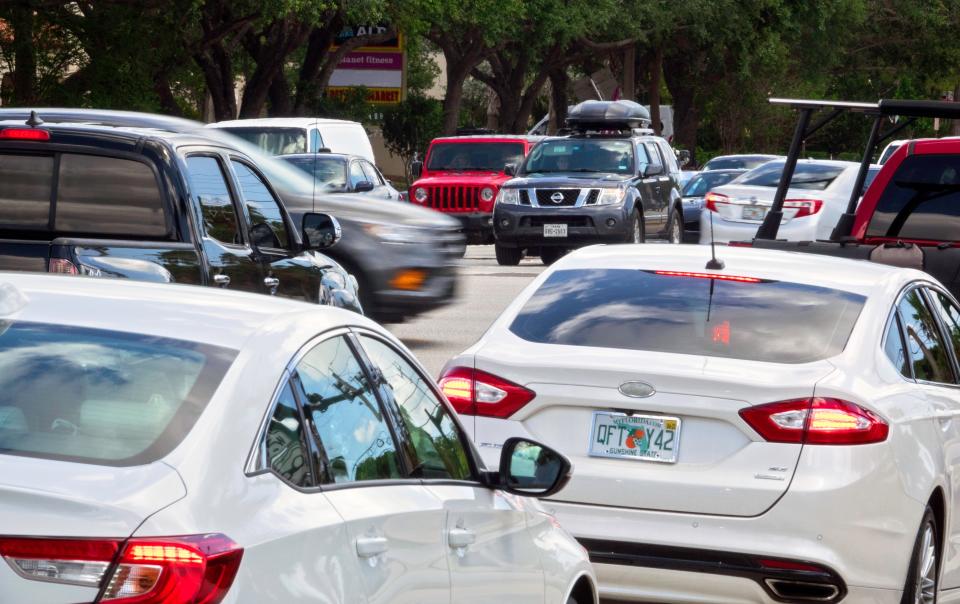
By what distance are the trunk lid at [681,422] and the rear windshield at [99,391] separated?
2.73 m

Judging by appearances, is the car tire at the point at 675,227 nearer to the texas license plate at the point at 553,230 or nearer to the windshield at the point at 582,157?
the windshield at the point at 582,157

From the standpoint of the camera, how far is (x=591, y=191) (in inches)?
941

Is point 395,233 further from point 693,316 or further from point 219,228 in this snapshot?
point 693,316

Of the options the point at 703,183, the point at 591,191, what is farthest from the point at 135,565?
the point at 703,183

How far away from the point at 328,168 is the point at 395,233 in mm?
7527

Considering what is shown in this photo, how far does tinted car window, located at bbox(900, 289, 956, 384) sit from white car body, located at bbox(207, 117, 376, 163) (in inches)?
626

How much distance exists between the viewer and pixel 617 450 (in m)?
6.06

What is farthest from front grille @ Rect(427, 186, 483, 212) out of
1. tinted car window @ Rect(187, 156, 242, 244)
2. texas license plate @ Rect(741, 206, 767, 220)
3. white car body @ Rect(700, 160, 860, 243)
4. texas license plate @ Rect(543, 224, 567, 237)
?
tinted car window @ Rect(187, 156, 242, 244)

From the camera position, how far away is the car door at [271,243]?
30.8 feet

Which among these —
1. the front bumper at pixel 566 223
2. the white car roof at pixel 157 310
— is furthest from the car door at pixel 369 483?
the front bumper at pixel 566 223

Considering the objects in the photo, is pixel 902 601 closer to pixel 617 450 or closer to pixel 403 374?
pixel 617 450

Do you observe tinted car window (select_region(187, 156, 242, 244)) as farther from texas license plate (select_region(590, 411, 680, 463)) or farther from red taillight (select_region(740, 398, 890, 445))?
red taillight (select_region(740, 398, 890, 445))

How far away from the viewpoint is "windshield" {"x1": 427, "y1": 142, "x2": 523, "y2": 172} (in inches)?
1177

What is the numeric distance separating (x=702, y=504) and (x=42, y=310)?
114 inches
